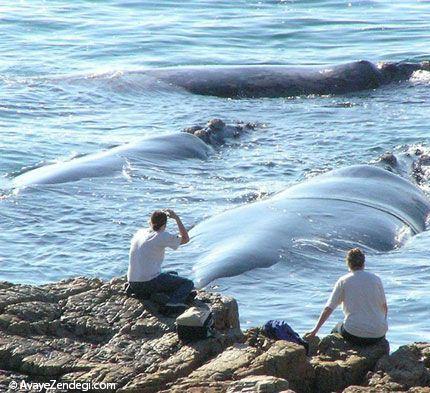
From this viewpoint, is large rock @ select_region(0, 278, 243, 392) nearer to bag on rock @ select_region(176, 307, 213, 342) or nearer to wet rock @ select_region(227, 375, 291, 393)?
bag on rock @ select_region(176, 307, 213, 342)

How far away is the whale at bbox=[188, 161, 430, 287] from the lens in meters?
21.4

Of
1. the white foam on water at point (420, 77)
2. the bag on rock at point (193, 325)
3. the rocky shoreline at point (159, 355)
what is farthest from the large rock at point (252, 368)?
the white foam on water at point (420, 77)

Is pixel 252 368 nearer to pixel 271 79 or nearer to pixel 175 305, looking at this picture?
pixel 175 305

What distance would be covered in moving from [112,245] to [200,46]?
24.8 meters

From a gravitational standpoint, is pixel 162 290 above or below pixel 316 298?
above

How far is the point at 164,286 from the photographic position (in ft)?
51.6

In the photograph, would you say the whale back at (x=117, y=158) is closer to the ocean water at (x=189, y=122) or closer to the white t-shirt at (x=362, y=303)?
the ocean water at (x=189, y=122)

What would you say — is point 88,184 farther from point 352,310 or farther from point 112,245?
point 352,310

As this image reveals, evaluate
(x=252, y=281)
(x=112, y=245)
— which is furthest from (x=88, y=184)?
(x=252, y=281)

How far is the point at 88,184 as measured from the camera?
88.9 ft

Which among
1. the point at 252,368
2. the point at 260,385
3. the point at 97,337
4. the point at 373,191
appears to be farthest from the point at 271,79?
the point at 260,385

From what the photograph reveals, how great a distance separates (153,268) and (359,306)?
2.64 metres

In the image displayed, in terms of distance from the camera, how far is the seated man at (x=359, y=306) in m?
15.0

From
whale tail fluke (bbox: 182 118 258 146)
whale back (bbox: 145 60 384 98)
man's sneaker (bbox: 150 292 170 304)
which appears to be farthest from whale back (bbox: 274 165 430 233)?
whale back (bbox: 145 60 384 98)
